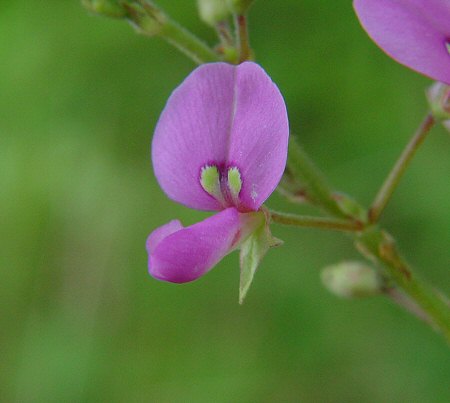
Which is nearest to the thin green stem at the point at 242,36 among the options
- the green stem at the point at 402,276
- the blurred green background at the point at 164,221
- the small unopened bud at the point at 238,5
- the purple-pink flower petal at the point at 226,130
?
the small unopened bud at the point at 238,5

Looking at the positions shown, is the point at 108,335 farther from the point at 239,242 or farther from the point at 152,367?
the point at 239,242

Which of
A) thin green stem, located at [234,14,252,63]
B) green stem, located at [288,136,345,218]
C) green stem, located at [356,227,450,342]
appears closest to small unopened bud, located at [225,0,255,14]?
thin green stem, located at [234,14,252,63]

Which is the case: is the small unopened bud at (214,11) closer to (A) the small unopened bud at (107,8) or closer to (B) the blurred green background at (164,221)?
(A) the small unopened bud at (107,8)

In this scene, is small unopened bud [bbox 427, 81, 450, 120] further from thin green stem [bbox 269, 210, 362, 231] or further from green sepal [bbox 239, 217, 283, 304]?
green sepal [bbox 239, 217, 283, 304]

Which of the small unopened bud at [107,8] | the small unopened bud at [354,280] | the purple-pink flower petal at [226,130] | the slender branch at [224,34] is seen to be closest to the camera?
the purple-pink flower petal at [226,130]

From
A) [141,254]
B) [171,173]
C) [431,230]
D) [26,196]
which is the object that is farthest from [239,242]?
[26,196]

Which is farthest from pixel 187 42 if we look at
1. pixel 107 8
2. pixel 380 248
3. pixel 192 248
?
pixel 380 248

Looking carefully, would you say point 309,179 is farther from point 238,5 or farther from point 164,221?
point 164,221
